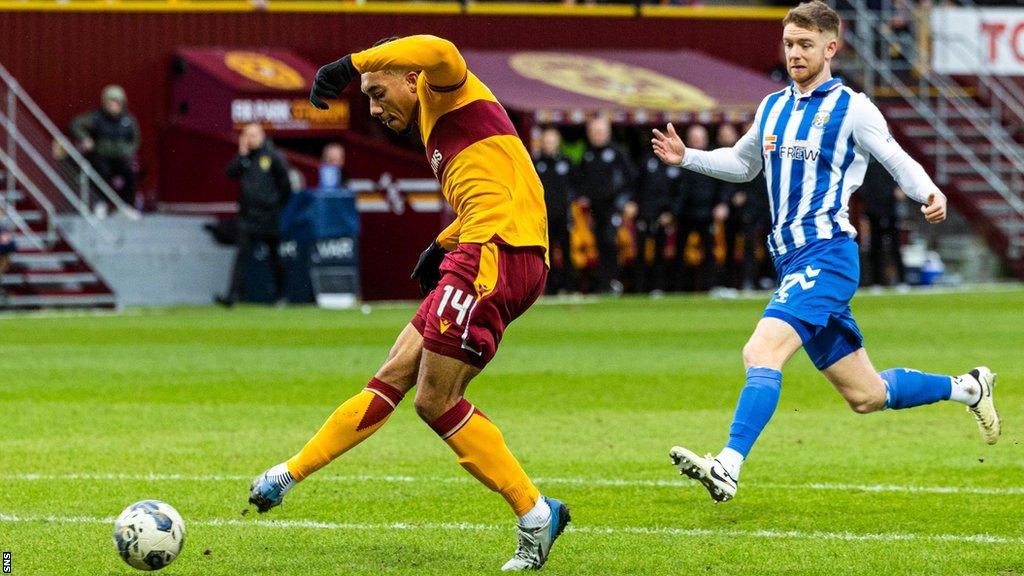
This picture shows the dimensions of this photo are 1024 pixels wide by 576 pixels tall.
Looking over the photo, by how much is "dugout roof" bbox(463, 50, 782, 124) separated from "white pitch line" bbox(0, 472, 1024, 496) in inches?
688

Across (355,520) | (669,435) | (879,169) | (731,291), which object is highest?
(355,520)

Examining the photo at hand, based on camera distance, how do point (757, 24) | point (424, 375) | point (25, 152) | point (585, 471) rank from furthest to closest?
1. point (757, 24)
2. point (25, 152)
3. point (585, 471)
4. point (424, 375)

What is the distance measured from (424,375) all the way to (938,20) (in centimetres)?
2820

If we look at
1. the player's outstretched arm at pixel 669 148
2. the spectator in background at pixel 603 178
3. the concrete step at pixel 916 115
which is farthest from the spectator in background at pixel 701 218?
the player's outstretched arm at pixel 669 148

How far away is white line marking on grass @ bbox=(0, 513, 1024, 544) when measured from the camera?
759cm

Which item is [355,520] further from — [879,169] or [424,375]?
[879,169]

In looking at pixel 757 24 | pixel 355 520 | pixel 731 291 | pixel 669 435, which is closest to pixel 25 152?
pixel 731 291

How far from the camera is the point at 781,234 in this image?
8.12 m

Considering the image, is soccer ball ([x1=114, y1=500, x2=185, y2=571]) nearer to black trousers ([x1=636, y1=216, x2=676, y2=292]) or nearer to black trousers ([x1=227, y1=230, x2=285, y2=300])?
black trousers ([x1=227, y1=230, x2=285, y2=300])

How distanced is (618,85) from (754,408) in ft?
71.9

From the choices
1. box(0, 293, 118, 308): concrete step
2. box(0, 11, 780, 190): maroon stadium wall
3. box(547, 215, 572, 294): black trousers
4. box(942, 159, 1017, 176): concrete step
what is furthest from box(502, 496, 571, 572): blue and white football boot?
box(942, 159, 1017, 176): concrete step

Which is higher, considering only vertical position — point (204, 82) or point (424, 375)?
point (424, 375)

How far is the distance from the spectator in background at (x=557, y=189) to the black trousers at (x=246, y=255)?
3712 mm

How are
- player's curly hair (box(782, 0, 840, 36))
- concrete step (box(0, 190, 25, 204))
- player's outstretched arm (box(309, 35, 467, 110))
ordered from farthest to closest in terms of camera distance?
concrete step (box(0, 190, 25, 204)) → player's curly hair (box(782, 0, 840, 36)) → player's outstretched arm (box(309, 35, 467, 110))
